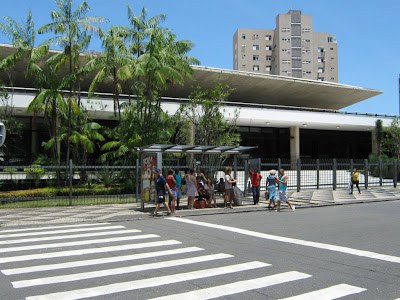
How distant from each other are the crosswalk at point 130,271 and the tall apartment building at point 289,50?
8434cm

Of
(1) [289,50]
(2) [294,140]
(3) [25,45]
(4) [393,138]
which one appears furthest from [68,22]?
(1) [289,50]

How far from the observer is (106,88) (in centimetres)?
3684

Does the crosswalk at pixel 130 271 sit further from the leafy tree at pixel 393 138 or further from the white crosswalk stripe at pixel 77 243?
the leafy tree at pixel 393 138

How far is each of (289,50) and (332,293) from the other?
89348 mm

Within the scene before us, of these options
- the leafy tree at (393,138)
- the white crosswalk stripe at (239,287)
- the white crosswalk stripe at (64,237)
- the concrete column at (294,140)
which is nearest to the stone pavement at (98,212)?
the white crosswalk stripe at (64,237)

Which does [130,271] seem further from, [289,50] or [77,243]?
[289,50]

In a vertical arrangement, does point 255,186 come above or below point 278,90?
below

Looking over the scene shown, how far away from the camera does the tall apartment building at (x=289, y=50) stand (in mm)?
89000

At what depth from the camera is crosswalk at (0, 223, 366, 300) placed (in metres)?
5.34

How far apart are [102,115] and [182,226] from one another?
21840mm

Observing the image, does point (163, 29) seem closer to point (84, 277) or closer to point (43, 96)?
point (43, 96)

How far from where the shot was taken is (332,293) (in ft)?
17.3

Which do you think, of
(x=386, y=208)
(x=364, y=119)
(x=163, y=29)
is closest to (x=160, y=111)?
(x=163, y=29)

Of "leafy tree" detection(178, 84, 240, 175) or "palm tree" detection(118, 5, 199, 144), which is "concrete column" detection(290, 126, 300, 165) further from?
"palm tree" detection(118, 5, 199, 144)
